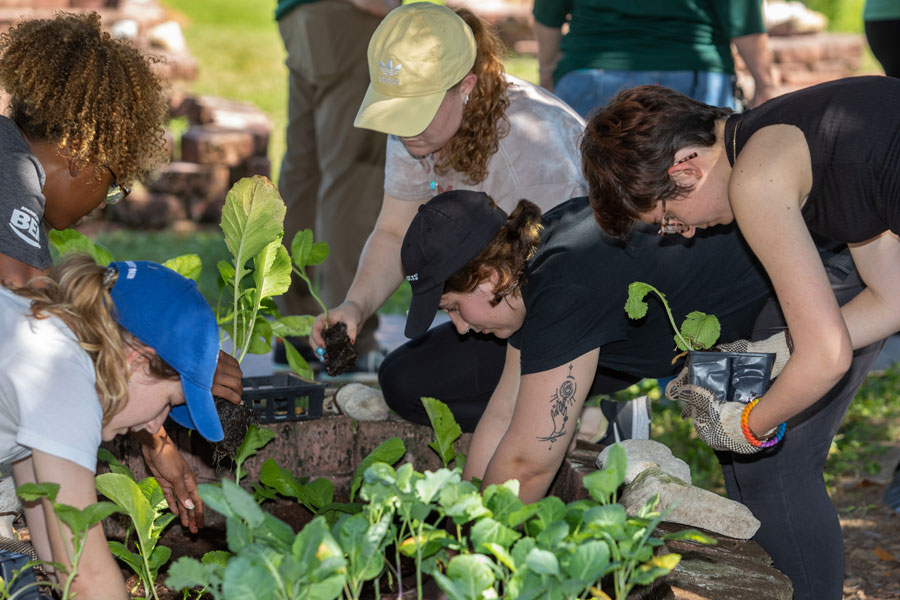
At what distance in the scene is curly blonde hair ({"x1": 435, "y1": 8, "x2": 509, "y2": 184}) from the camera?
2562 mm

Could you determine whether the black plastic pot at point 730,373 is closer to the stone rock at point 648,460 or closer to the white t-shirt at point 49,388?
the stone rock at point 648,460

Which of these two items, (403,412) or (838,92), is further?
(403,412)

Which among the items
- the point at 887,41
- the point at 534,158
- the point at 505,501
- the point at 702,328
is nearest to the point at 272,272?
the point at 534,158

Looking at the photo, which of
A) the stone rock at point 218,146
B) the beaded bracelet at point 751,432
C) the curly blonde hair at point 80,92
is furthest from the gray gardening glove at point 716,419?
the stone rock at point 218,146

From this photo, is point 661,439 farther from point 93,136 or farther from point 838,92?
point 93,136

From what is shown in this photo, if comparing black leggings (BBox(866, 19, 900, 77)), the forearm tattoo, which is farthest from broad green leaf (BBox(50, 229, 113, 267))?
black leggings (BBox(866, 19, 900, 77))

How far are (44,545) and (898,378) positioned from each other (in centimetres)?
→ 368

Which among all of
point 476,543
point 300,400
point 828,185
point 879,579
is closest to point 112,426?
point 476,543

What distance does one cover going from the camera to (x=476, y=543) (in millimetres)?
1439

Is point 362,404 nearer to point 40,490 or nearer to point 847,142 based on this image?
point 40,490

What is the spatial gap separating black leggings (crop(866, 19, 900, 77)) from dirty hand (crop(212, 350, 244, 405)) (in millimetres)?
3055

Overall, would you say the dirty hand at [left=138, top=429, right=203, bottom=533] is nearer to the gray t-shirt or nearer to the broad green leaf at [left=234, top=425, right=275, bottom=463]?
the broad green leaf at [left=234, top=425, right=275, bottom=463]

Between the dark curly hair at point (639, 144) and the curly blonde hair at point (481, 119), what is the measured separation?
2.06 feet

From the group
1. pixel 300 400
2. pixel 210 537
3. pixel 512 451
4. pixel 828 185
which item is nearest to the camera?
pixel 828 185
